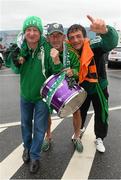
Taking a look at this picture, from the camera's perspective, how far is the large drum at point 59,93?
409 cm

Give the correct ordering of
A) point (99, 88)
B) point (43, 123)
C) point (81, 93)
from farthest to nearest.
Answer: point (99, 88) → point (43, 123) → point (81, 93)

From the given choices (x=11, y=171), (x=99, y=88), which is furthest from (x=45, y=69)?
(x=11, y=171)

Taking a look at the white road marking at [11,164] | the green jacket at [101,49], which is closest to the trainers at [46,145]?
the white road marking at [11,164]

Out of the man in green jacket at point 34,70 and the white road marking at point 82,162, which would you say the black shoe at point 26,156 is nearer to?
the man in green jacket at point 34,70

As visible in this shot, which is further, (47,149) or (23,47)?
(47,149)

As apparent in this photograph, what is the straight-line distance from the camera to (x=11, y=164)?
467 centimetres

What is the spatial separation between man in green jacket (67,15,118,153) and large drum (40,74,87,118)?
429 millimetres

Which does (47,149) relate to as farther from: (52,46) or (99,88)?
(52,46)

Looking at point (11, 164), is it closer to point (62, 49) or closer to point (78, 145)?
point (78, 145)

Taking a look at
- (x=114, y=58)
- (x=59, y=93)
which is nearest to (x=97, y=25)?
(x=59, y=93)

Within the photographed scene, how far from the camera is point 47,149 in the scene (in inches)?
204

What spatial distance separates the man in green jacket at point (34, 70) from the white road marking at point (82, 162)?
0.42 meters

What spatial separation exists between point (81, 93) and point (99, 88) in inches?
28.7

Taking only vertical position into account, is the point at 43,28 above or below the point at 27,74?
above
